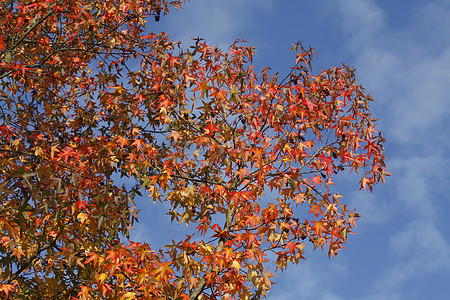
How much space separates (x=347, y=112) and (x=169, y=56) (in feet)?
9.07

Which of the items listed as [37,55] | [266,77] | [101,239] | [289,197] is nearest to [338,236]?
[289,197]

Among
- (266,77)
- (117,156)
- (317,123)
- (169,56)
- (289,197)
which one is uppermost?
(266,77)

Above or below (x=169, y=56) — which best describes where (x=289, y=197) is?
below

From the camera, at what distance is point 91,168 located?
6836mm

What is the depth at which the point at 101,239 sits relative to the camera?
657 centimetres

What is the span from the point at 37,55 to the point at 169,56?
2882mm

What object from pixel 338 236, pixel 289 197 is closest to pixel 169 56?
pixel 289 197

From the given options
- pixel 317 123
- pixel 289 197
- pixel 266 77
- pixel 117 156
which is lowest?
pixel 289 197

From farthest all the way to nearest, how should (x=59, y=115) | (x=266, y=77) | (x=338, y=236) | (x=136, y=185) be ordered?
1. (x=59, y=115)
2. (x=266, y=77)
3. (x=136, y=185)
4. (x=338, y=236)

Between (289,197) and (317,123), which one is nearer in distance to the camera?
(289,197)

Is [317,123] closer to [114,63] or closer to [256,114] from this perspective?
[256,114]

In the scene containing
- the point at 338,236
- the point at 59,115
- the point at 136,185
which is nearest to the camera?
the point at 338,236

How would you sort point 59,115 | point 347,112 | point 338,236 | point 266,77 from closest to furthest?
point 338,236 < point 347,112 < point 266,77 < point 59,115

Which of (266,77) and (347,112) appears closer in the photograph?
(347,112)
